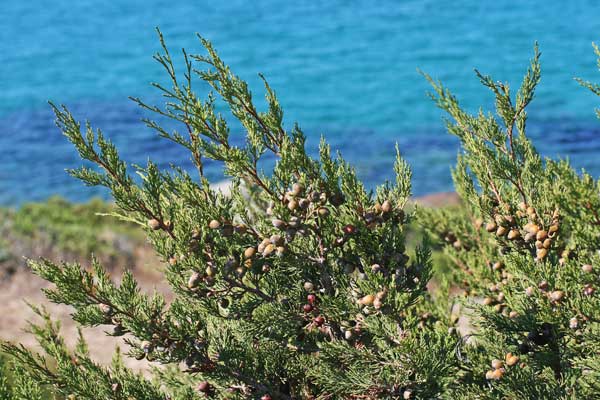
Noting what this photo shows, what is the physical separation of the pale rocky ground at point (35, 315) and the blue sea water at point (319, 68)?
7620 millimetres

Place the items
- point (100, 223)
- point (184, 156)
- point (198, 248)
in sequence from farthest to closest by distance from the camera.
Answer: point (184, 156) < point (100, 223) < point (198, 248)

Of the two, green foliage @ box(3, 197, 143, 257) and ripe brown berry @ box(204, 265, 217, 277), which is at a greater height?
green foliage @ box(3, 197, 143, 257)

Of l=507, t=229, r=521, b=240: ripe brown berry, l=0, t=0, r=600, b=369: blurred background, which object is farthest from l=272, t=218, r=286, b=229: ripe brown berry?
l=0, t=0, r=600, b=369: blurred background

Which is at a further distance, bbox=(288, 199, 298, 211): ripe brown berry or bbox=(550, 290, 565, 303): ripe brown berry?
bbox=(550, 290, 565, 303): ripe brown berry

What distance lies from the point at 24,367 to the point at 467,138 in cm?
228

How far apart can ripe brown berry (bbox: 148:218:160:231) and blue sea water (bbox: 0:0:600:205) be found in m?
15.3

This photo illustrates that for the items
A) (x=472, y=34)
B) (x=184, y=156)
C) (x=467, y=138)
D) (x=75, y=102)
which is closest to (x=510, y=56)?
(x=472, y=34)

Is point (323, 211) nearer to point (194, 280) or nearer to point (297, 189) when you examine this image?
point (297, 189)

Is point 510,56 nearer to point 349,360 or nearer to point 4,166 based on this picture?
point 4,166

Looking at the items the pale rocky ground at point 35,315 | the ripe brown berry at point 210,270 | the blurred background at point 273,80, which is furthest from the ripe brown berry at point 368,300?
the blurred background at point 273,80

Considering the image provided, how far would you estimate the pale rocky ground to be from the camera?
9602mm

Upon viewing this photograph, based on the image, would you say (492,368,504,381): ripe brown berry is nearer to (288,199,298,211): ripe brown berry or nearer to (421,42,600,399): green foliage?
(421,42,600,399): green foliage

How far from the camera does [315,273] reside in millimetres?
3311

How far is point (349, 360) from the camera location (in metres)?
3.21
